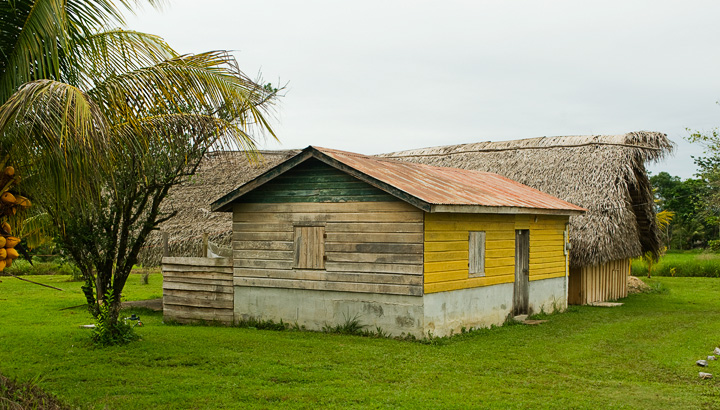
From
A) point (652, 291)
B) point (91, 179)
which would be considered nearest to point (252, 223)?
point (91, 179)

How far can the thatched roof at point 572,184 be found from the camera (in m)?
18.1

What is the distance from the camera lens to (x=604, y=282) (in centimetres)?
2081

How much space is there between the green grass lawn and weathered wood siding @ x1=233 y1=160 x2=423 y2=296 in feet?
3.64

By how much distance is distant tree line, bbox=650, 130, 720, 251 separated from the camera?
25.1 metres

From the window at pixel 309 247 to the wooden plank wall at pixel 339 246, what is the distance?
0.10 m

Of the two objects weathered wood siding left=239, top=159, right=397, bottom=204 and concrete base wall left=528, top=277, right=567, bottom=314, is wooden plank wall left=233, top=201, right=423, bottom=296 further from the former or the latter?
concrete base wall left=528, top=277, right=567, bottom=314

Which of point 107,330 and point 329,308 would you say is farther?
point 329,308

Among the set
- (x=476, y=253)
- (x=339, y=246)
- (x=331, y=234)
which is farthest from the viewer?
(x=476, y=253)

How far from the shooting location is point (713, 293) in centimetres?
2238

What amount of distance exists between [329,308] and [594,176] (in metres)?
10.6

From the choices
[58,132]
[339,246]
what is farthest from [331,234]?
[58,132]

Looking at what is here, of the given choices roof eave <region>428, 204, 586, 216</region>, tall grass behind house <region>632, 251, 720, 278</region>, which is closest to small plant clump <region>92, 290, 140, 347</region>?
roof eave <region>428, 204, 586, 216</region>

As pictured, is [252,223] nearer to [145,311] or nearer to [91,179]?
[145,311]

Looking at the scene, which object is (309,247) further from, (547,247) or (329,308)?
(547,247)
